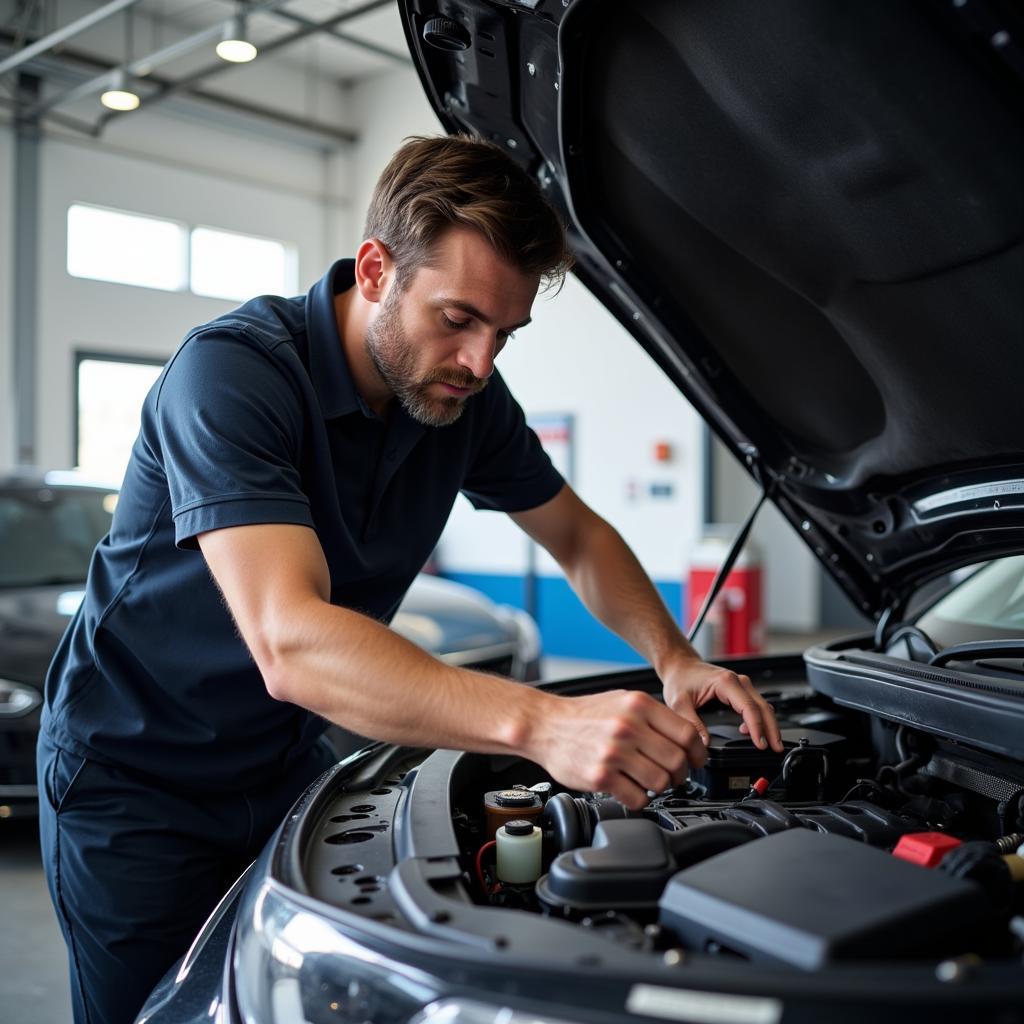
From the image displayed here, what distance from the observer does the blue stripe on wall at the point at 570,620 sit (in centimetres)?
755

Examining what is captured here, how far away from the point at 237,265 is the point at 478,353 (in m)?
8.30

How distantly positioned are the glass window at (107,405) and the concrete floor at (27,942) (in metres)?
5.05

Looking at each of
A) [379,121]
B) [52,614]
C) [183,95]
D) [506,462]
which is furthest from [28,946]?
[379,121]

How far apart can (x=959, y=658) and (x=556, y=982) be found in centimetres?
102

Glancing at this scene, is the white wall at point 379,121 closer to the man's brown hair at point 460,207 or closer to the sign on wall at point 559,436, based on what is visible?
the sign on wall at point 559,436

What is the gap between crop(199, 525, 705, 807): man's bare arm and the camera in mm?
1035

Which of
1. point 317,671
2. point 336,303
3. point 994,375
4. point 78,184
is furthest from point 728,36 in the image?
point 78,184

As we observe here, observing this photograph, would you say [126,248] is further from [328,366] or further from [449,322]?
[449,322]

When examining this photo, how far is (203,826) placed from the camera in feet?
4.97

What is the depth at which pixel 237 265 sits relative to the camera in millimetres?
9148

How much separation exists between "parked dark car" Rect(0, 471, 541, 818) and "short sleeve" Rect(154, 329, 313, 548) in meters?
1.82

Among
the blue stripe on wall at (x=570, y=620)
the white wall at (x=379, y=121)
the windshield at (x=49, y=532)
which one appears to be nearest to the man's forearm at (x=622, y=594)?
the windshield at (x=49, y=532)

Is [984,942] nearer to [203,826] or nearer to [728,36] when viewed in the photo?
[728,36]

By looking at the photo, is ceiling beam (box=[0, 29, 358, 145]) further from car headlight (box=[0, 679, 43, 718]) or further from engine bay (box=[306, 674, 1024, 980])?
engine bay (box=[306, 674, 1024, 980])
